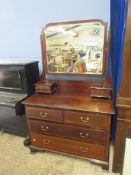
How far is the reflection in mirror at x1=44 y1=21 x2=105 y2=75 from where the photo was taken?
1.69 m

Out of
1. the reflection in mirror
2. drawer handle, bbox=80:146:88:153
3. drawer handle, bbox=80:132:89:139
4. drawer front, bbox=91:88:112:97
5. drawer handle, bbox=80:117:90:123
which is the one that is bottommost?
drawer handle, bbox=80:146:88:153

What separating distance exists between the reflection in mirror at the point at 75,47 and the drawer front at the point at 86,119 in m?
0.55

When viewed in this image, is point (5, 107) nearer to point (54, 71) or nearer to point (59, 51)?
point (54, 71)

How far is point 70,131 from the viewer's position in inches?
62.6

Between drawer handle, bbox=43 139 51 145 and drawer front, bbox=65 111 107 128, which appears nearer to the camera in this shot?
drawer front, bbox=65 111 107 128

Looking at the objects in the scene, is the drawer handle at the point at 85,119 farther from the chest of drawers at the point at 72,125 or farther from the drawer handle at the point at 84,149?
the drawer handle at the point at 84,149

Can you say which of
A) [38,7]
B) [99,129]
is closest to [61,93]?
[99,129]

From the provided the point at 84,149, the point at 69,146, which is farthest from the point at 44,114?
the point at 84,149

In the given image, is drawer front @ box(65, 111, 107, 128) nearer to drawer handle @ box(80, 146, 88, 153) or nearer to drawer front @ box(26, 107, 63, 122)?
drawer front @ box(26, 107, 63, 122)

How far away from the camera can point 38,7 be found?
1.89 meters

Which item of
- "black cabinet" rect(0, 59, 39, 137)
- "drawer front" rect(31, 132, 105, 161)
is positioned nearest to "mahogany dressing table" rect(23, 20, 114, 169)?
"drawer front" rect(31, 132, 105, 161)

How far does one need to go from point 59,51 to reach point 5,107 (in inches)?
36.7

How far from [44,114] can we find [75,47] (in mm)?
831

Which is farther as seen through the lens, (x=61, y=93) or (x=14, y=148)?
(x=14, y=148)
